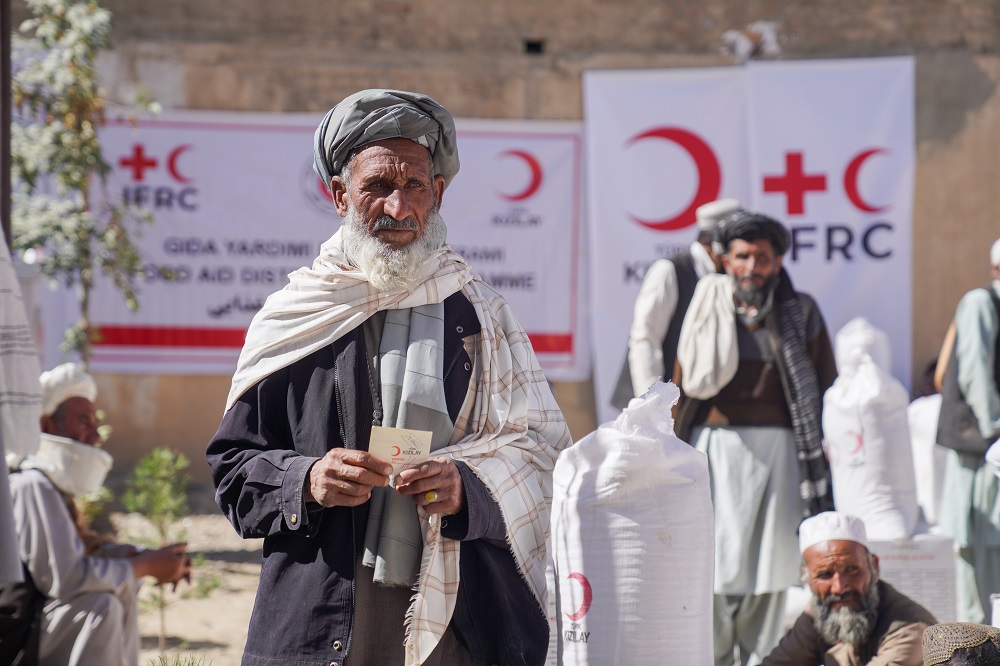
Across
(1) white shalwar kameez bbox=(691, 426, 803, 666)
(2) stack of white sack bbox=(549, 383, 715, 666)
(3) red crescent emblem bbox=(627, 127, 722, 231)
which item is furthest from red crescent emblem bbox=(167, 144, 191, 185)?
(2) stack of white sack bbox=(549, 383, 715, 666)

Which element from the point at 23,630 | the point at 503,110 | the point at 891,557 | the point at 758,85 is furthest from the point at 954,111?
the point at 23,630

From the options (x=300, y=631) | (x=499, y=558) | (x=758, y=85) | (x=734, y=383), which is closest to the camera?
(x=300, y=631)

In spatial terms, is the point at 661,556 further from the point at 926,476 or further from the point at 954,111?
the point at 954,111

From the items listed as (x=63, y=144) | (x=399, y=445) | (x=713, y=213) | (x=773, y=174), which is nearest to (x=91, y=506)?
(x=63, y=144)

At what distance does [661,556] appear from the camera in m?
2.83

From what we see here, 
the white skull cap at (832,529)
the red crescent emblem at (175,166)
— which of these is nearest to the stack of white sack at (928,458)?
the white skull cap at (832,529)

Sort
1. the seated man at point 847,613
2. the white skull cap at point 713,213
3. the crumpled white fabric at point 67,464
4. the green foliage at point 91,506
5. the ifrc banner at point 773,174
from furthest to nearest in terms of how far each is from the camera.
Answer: the ifrc banner at point 773,174 → the green foliage at point 91,506 → the white skull cap at point 713,213 → the crumpled white fabric at point 67,464 → the seated man at point 847,613

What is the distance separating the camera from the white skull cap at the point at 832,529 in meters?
3.87

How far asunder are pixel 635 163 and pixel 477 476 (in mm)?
6788

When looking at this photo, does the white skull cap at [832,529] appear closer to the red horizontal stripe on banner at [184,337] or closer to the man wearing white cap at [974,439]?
the man wearing white cap at [974,439]

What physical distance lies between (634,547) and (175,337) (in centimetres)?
659

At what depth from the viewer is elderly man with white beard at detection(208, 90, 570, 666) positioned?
223cm

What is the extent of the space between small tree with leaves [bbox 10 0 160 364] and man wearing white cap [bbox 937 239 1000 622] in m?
5.13

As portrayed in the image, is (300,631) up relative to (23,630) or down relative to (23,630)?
up
